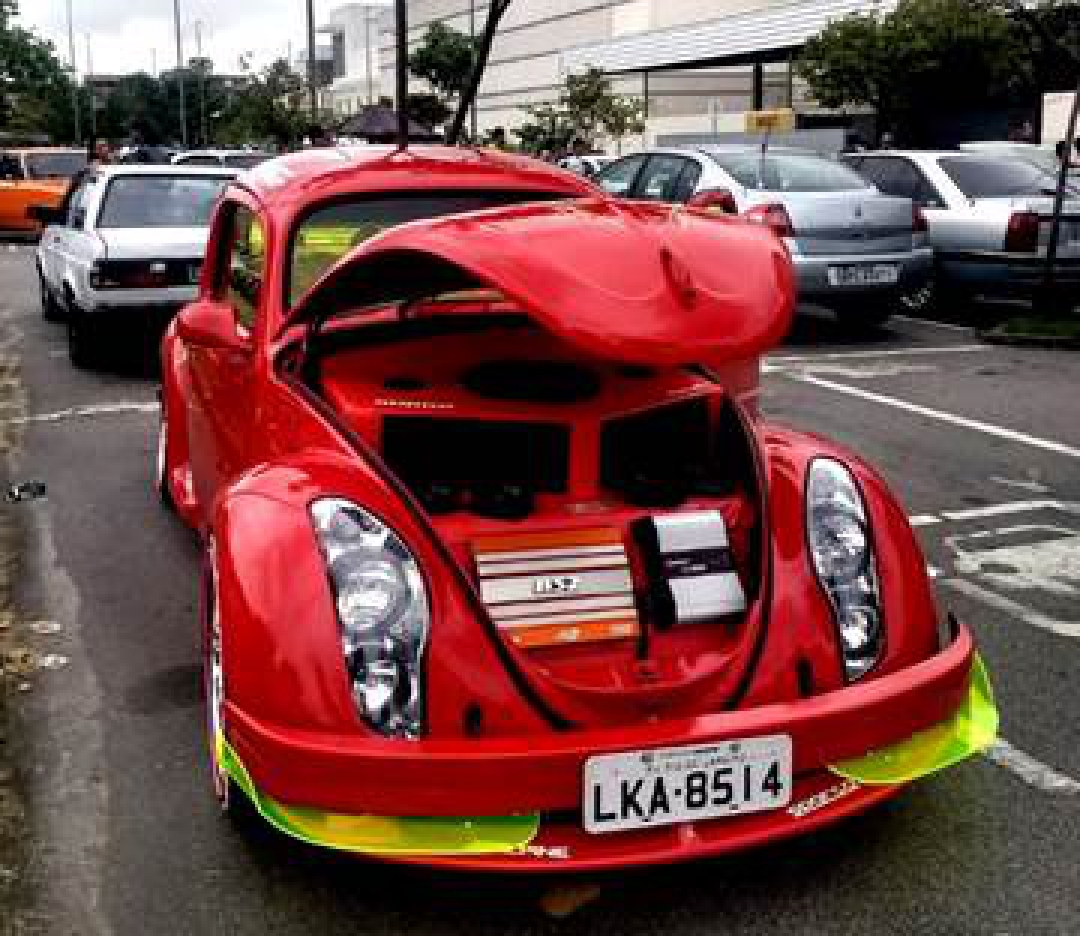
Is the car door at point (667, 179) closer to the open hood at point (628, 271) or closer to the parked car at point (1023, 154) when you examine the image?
the parked car at point (1023, 154)

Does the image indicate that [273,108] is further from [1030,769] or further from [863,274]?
[1030,769]

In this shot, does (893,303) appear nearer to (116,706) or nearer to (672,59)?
(116,706)

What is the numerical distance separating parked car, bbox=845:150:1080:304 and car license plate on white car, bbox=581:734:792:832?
9334 millimetres

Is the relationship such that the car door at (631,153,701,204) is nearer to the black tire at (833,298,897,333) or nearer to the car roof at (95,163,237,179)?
the black tire at (833,298,897,333)

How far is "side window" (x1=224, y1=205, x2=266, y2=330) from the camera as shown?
4227 mm

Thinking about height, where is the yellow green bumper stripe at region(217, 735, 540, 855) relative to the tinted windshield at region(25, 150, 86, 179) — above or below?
below

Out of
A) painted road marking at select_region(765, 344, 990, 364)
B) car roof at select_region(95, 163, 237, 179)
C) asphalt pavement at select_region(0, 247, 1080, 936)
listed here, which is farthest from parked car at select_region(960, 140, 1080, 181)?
car roof at select_region(95, 163, 237, 179)

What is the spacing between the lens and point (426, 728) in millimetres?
2695

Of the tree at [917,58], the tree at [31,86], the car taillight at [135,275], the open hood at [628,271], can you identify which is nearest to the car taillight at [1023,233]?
the car taillight at [135,275]

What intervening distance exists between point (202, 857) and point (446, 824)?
30.6 inches

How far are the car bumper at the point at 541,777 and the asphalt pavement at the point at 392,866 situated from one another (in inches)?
9.1

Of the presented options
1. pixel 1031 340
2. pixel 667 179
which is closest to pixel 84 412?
pixel 667 179

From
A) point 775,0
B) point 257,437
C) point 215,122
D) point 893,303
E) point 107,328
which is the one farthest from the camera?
point 215,122

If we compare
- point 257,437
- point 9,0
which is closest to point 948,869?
point 257,437
